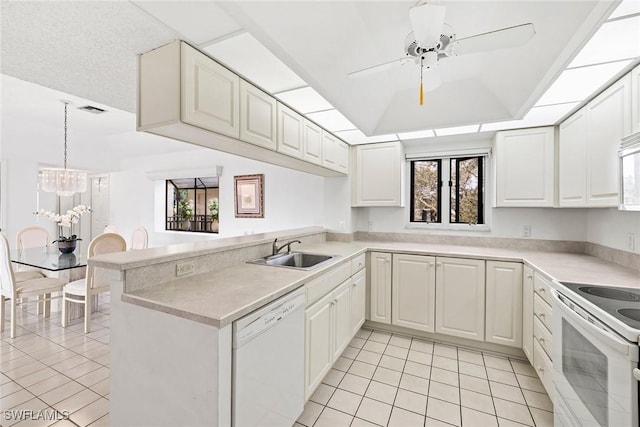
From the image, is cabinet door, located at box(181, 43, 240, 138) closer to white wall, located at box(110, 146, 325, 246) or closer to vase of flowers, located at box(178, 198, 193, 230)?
white wall, located at box(110, 146, 325, 246)

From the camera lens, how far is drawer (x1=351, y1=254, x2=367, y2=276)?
2.66 metres

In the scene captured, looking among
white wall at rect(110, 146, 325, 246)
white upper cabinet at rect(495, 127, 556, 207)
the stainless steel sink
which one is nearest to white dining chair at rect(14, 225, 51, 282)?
white wall at rect(110, 146, 325, 246)

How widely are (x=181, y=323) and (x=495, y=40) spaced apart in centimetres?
197

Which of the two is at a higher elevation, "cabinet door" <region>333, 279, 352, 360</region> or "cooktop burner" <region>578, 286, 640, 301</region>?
"cooktop burner" <region>578, 286, 640, 301</region>

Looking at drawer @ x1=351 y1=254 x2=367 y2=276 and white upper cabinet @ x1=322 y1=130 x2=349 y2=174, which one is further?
white upper cabinet @ x1=322 y1=130 x2=349 y2=174

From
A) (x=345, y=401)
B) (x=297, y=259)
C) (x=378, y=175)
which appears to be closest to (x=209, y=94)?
(x=297, y=259)

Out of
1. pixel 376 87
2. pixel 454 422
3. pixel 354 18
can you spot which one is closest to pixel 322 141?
pixel 376 87

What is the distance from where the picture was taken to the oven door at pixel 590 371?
1.08m

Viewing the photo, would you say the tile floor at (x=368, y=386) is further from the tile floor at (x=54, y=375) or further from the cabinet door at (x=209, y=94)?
A: the cabinet door at (x=209, y=94)

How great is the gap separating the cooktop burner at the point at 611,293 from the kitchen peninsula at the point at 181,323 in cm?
20

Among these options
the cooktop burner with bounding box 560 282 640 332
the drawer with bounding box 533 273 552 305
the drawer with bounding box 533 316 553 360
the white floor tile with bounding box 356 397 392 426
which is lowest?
the white floor tile with bounding box 356 397 392 426

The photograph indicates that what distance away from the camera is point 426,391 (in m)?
2.06

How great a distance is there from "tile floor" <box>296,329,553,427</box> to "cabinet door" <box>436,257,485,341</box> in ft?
0.71

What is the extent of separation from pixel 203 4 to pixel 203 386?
172cm
